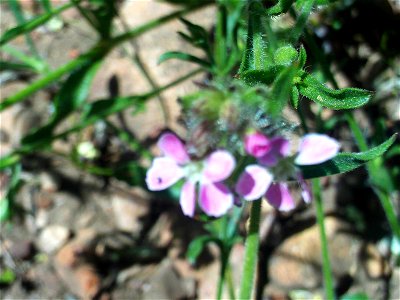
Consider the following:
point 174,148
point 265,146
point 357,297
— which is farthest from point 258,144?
point 357,297

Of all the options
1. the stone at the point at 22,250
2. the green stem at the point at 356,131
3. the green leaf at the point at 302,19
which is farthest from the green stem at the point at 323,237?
the stone at the point at 22,250

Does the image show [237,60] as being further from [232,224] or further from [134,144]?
[134,144]

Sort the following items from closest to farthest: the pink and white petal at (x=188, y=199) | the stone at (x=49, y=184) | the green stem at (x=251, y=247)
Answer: the pink and white petal at (x=188, y=199)
the green stem at (x=251, y=247)
the stone at (x=49, y=184)

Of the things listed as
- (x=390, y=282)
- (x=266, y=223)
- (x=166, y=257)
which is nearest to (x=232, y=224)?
(x=266, y=223)

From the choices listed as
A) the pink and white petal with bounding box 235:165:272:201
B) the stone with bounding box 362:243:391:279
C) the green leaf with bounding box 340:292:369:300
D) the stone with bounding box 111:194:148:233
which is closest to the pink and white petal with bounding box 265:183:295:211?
the pink and white petal with bounding box 235:165:272:201

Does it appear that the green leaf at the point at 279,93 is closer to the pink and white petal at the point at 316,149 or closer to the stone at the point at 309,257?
the pink and white petal at the point at 316,149

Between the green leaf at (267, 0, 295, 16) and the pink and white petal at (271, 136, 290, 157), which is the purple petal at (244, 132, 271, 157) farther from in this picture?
the green leaf at (267, 0, 295, 16)

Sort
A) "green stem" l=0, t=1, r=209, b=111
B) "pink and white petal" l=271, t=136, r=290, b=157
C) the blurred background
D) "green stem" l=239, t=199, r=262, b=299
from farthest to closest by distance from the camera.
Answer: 1. the blurred background
2. "green stem" l=0, t=1, r=209, b=111
3. "green stem" l=239, t=199, r=262, b=299
4. "pink and white petal" l=271, t=136, r=290, b=157
